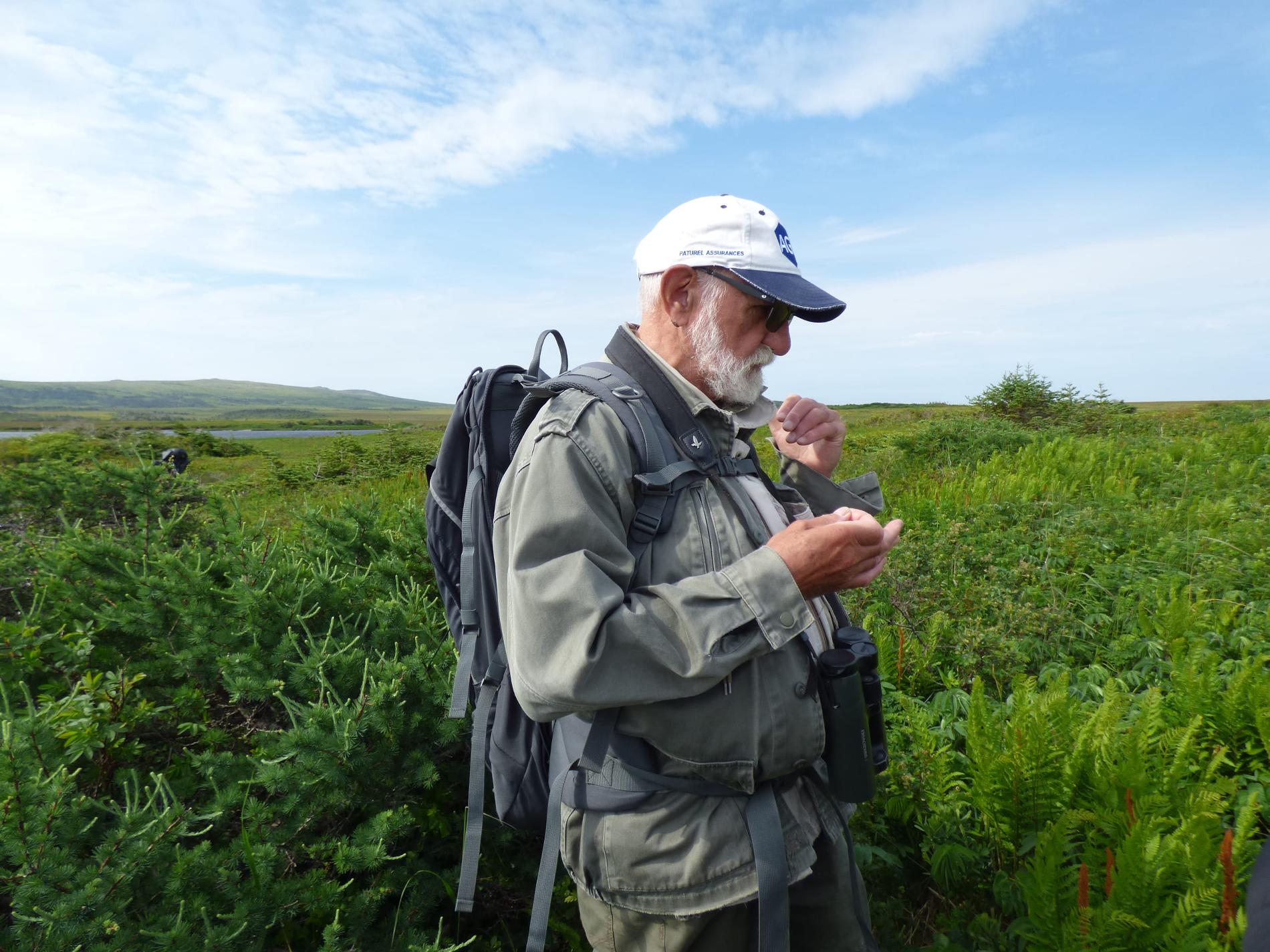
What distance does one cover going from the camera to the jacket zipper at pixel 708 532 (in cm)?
152

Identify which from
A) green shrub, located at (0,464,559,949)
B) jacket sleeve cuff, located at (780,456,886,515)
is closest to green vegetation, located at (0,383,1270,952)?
green shrub, located at (0,464,559,949)

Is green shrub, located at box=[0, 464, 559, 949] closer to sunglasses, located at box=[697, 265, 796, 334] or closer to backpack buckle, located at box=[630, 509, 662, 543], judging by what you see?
backpack buckle, located at box=[630, 509, 662, 543]

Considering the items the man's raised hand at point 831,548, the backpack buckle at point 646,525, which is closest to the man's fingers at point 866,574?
the man's raised hand at point 831,548

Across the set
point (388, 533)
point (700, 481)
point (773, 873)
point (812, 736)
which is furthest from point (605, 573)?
point (388, 533)

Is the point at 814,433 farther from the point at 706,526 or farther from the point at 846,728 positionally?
the point at 846,728

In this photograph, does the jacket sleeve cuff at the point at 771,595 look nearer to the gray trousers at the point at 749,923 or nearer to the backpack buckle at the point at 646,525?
the backpack buckle at the point at 646,525

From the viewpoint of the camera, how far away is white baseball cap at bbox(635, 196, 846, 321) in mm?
1756

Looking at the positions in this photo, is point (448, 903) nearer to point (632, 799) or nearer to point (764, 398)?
point (632, 799)

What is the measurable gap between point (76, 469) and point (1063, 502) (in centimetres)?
941

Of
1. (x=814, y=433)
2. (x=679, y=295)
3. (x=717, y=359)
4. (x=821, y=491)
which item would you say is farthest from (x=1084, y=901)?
(x=679, y=295)

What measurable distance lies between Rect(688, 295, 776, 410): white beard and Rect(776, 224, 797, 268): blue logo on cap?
233 millimetres

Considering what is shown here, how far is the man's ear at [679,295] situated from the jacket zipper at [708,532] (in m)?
0.50

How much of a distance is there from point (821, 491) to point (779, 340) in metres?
0.61

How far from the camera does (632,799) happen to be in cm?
154
